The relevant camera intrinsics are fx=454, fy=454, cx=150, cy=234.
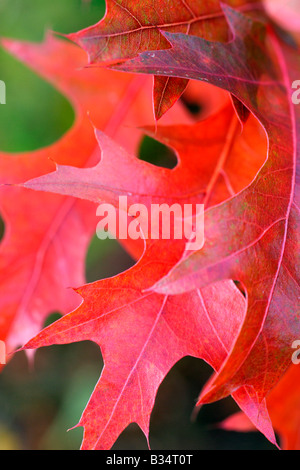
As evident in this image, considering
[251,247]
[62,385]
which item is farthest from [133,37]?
[62,385]

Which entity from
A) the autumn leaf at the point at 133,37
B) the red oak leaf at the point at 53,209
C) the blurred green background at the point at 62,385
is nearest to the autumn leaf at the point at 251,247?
the autumn leaf at the point at 133,37

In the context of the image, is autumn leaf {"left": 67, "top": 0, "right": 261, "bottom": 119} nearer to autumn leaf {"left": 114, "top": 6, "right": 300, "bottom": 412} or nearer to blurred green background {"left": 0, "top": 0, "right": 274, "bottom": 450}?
autumn leaf {"left": 114, "top": 6, "right": 300, "bottom": 412}

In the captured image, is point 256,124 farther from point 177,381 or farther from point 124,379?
point 177,381

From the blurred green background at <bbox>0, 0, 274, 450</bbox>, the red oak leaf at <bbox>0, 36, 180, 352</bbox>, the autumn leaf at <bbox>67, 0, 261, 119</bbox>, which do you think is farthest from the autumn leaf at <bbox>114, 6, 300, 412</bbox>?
the blurred green background at <bbox>0, 0, 274, 450</bbox>

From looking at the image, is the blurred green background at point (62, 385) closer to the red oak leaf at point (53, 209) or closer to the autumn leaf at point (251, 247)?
the red oak leaf at point (53, 209)

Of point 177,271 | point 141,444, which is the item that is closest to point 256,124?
point 177,271

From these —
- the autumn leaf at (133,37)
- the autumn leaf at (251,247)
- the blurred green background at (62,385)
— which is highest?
the autumn leaf at (133,37)

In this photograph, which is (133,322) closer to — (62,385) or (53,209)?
(53,209)
